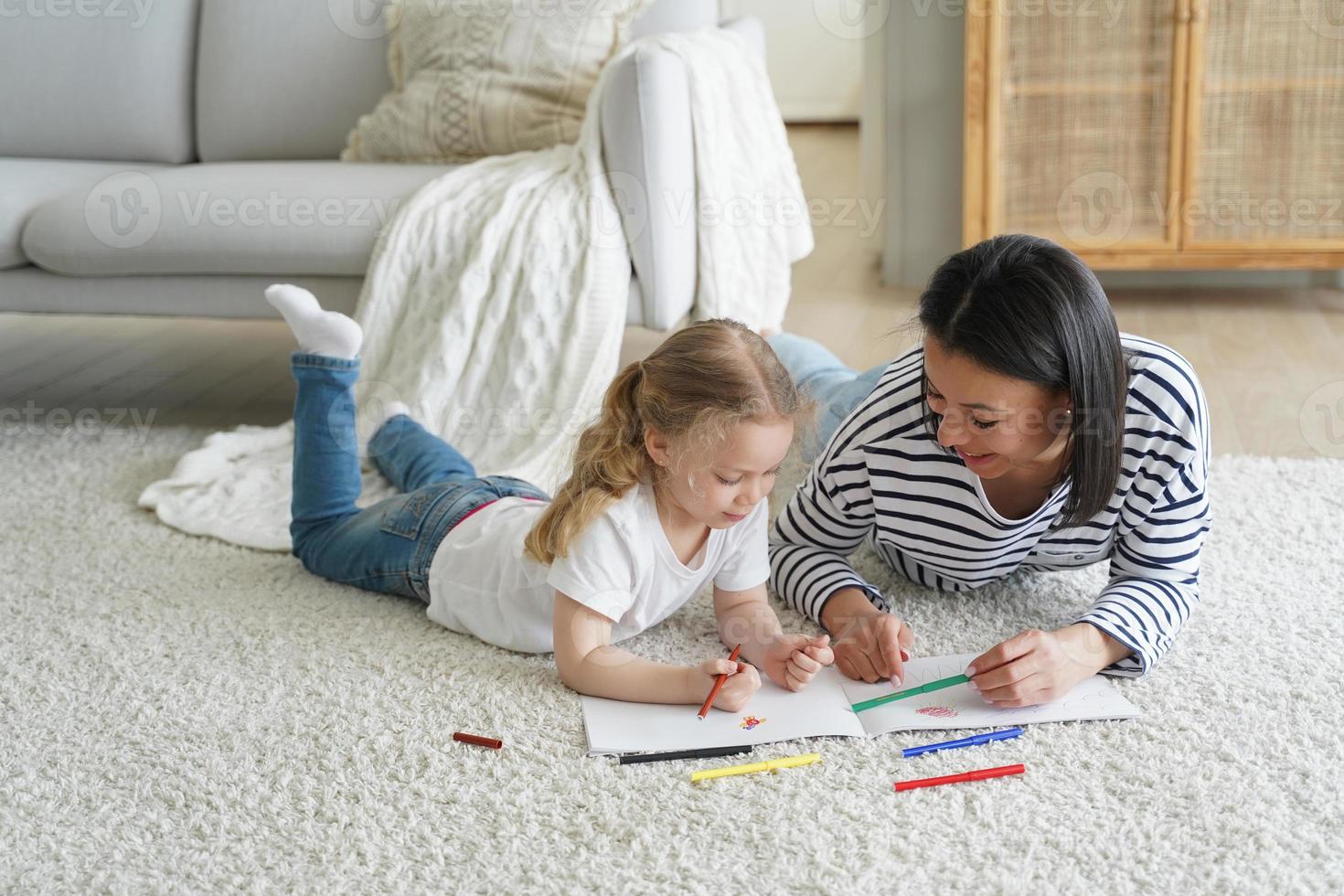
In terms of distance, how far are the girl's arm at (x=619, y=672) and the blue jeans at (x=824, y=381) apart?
1.51 feet

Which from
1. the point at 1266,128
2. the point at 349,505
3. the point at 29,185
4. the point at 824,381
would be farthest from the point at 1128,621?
the point at 29,185

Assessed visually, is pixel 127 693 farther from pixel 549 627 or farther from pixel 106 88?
pixel 106 88

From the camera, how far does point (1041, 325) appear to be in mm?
1081

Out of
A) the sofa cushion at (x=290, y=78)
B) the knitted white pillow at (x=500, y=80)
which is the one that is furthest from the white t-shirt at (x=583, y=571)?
the sofa cushion at (x=290, y=78)

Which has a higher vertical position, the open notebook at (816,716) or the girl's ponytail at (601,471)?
the girl's ponytail at (601,471)

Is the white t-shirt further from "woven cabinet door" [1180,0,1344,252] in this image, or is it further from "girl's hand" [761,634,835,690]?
"woven cabinet door" [1180,0,1344,252]

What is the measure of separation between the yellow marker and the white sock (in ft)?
2.42

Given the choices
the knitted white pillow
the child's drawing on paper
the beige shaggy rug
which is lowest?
the beige shaggy rug

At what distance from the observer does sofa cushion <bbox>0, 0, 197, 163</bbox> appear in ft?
8.73

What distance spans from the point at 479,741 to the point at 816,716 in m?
0.32

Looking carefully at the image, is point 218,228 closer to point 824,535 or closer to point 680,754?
point 824,535

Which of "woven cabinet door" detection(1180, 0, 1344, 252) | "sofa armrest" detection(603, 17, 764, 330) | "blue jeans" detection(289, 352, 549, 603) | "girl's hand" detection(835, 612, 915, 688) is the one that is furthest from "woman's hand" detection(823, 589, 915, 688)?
"woven cabinet door" detection(1180, 0, 1344, 252)

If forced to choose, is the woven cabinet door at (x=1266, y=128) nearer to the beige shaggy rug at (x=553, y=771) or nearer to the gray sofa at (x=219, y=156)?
the gray sofa at (x=219, y=156)

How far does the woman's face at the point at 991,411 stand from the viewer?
1.11 meters
